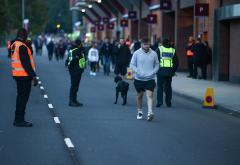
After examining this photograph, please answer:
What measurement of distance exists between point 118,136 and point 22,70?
97.5 inches

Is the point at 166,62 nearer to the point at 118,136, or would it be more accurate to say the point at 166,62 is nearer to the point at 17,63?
the point at 17,63

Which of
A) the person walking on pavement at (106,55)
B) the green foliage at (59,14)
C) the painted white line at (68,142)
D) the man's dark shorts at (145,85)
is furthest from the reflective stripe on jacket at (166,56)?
the green foliage at (59,14)

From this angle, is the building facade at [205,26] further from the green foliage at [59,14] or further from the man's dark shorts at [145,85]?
the green foliage at [59,14]

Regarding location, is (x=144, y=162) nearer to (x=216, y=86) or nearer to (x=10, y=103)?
(x=10, y=103)

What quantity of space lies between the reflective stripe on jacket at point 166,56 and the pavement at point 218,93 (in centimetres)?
168

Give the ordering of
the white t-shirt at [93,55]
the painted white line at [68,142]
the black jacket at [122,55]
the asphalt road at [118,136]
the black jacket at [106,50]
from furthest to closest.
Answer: the black jacket at [106,50] < the white t-shirt at [93,55] < the black jacket at [122,55] < the painted white line at [68,142] < the asphalt road at [118,136]

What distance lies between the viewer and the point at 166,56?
19.0 m

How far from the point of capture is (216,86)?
26.8m

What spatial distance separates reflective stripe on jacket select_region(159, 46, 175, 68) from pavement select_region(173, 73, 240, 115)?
1.68 metres

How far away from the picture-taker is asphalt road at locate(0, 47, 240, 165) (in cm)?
1043

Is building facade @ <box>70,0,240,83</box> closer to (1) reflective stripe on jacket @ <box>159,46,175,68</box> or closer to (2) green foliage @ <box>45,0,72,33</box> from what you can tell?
(1) reflective stripe on jacket @ <box>159,46,175,68</box>

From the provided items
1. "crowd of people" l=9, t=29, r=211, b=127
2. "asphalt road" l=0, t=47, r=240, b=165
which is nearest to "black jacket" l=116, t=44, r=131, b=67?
"crowd of people" l=9, t=29, r=211, b=127

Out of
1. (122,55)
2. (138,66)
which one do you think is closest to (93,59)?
(122,55)

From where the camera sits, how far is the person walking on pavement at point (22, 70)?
1402cm
